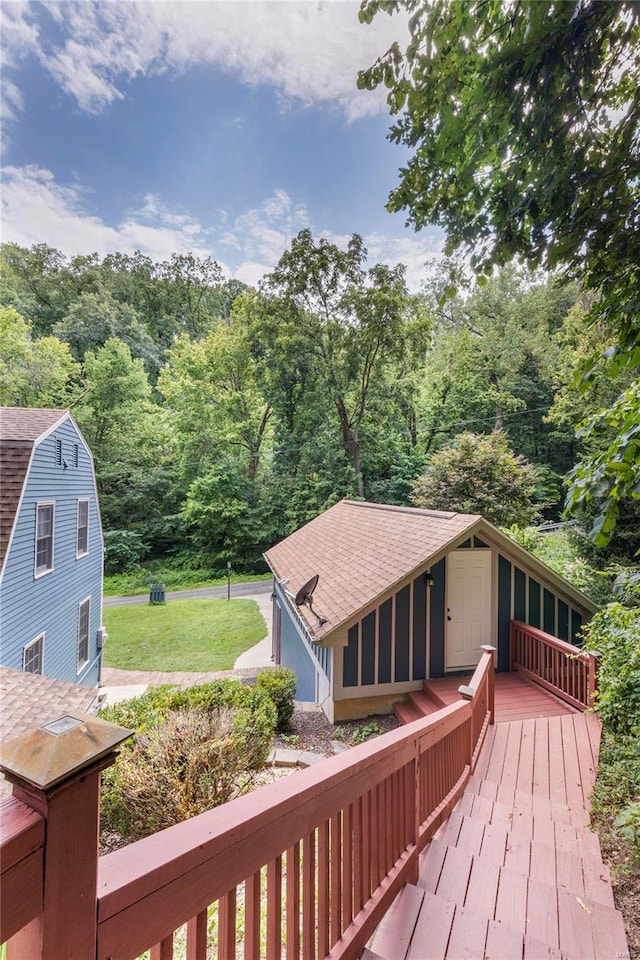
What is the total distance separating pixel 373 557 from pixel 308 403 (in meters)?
13.1

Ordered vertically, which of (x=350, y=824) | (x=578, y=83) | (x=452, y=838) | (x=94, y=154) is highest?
(x=94, y=154)

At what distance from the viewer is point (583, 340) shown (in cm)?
1189

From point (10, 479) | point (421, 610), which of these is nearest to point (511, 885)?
point (421, 610)

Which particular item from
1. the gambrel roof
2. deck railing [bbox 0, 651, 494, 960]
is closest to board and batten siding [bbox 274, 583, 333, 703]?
the gambrel roof

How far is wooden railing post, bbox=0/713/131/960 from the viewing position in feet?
2.42

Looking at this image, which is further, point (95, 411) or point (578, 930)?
point (95, 411)

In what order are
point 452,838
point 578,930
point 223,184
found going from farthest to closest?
point 223,184 < point 452,838 < point 578,930

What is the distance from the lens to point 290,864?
4.53 feet

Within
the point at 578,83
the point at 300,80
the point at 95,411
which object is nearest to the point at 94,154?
the point at 300,80

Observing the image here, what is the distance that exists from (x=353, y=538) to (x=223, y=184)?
774 centimetres

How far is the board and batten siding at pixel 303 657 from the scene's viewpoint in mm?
7203

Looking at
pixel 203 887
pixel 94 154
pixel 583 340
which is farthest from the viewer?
pixel 583 340

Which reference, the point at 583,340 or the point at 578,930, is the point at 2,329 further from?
the point at 583,340

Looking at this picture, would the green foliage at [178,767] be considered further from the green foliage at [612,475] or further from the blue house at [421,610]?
the green foliage at [612,475]
